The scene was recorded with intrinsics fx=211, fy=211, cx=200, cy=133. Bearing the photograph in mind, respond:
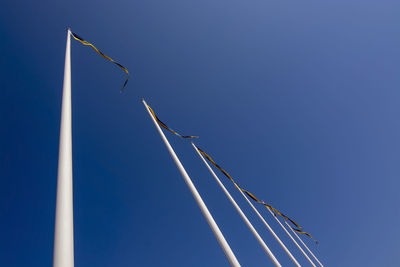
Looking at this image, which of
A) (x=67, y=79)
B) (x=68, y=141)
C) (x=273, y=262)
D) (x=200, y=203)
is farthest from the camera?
(x=273, y=262)

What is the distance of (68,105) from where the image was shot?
11.9ft

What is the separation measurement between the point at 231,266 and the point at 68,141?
385 centimetres

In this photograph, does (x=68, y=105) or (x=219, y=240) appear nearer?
(x=68, y=105)

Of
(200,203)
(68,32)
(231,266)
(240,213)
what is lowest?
(231,266)

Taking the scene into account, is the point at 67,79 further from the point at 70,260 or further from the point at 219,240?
the point at 219,240

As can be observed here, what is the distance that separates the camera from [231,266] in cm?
432

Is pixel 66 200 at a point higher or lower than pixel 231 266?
higher

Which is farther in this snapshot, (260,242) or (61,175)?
(260,242)

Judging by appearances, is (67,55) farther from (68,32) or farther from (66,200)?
(66,200)

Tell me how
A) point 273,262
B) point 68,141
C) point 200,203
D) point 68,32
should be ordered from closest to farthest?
1. point 68,141
2. point 200,203
3. point 68,32
4. point 273,262

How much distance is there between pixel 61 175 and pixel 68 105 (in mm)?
1604

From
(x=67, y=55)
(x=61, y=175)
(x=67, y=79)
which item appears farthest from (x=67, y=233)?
(x=67, y=55)

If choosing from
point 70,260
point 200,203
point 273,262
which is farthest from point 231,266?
point 273,262

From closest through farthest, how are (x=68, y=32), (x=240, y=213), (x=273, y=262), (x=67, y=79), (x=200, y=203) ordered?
(x=67, y=79) < (x=200, y=203) < (x=68, y=32) < (x=273, y=262) < (x=240, y=213)
